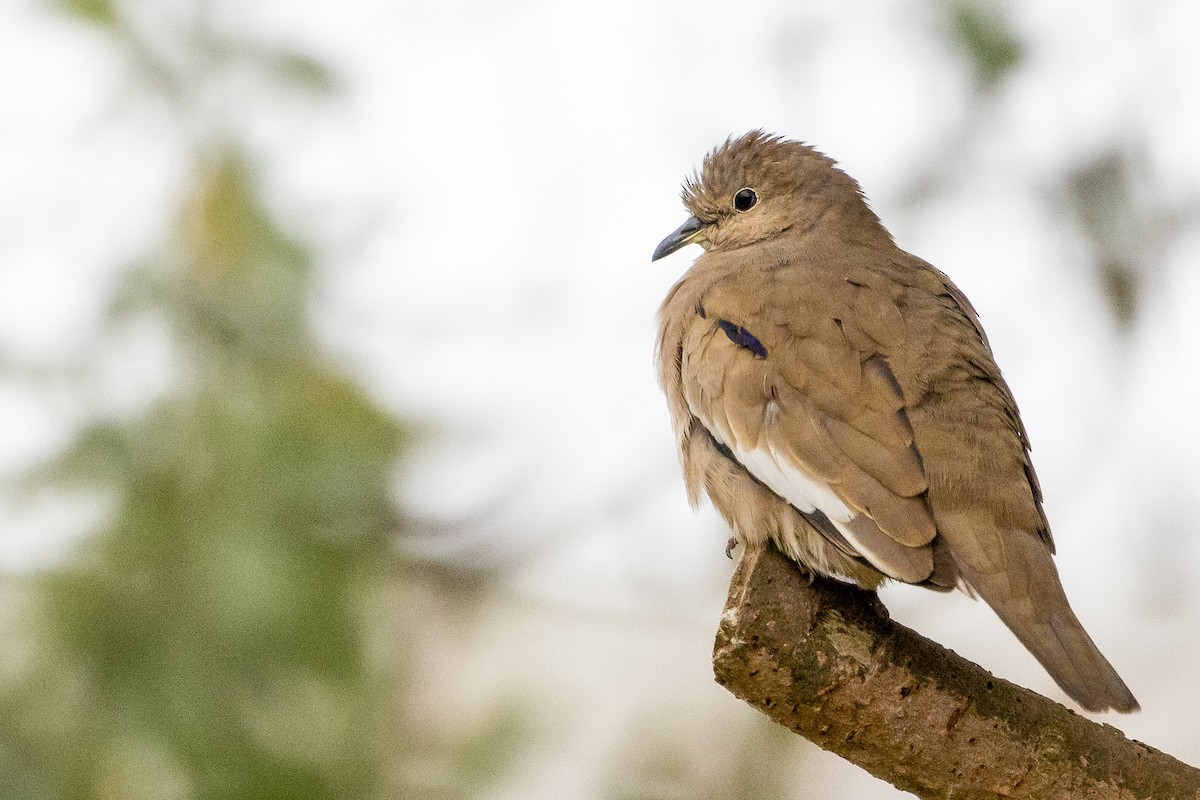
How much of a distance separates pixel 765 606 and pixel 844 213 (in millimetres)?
2391

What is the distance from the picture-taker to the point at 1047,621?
3346mm

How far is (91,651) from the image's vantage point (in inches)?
178

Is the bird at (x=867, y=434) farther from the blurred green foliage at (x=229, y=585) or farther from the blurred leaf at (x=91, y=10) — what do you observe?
the blurred leaf at (x=91, y=10)

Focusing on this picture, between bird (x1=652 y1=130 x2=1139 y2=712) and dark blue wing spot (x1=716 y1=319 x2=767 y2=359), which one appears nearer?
bird (x1=652 y1=130 x2=1139 y2=712)

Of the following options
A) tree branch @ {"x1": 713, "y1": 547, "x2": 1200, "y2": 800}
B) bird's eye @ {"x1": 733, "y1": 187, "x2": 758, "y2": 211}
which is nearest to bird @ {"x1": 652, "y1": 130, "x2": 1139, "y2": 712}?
tree branch @ {"x1": 713, "y1": 547, "x2": 1200, "y2": 800}

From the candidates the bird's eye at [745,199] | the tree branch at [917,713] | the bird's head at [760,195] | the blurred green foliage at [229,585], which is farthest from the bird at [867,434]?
the blurred green foliage at [229,585]

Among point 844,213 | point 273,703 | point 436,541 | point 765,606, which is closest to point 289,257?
point 436,541

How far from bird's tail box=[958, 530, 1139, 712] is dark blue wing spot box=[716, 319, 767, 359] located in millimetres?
882

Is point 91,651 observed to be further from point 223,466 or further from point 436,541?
point 436,541

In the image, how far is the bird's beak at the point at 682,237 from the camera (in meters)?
5.54

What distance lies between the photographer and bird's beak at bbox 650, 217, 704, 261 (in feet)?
18.2

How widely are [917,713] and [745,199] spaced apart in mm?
2679

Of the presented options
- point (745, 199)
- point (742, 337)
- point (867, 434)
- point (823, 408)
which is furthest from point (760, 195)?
point (867, 434)

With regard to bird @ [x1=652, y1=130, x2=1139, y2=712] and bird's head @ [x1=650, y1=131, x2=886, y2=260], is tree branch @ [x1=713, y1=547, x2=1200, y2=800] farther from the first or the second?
bird's head @ [x1=650, y1=131, x2=886, y2=260]
